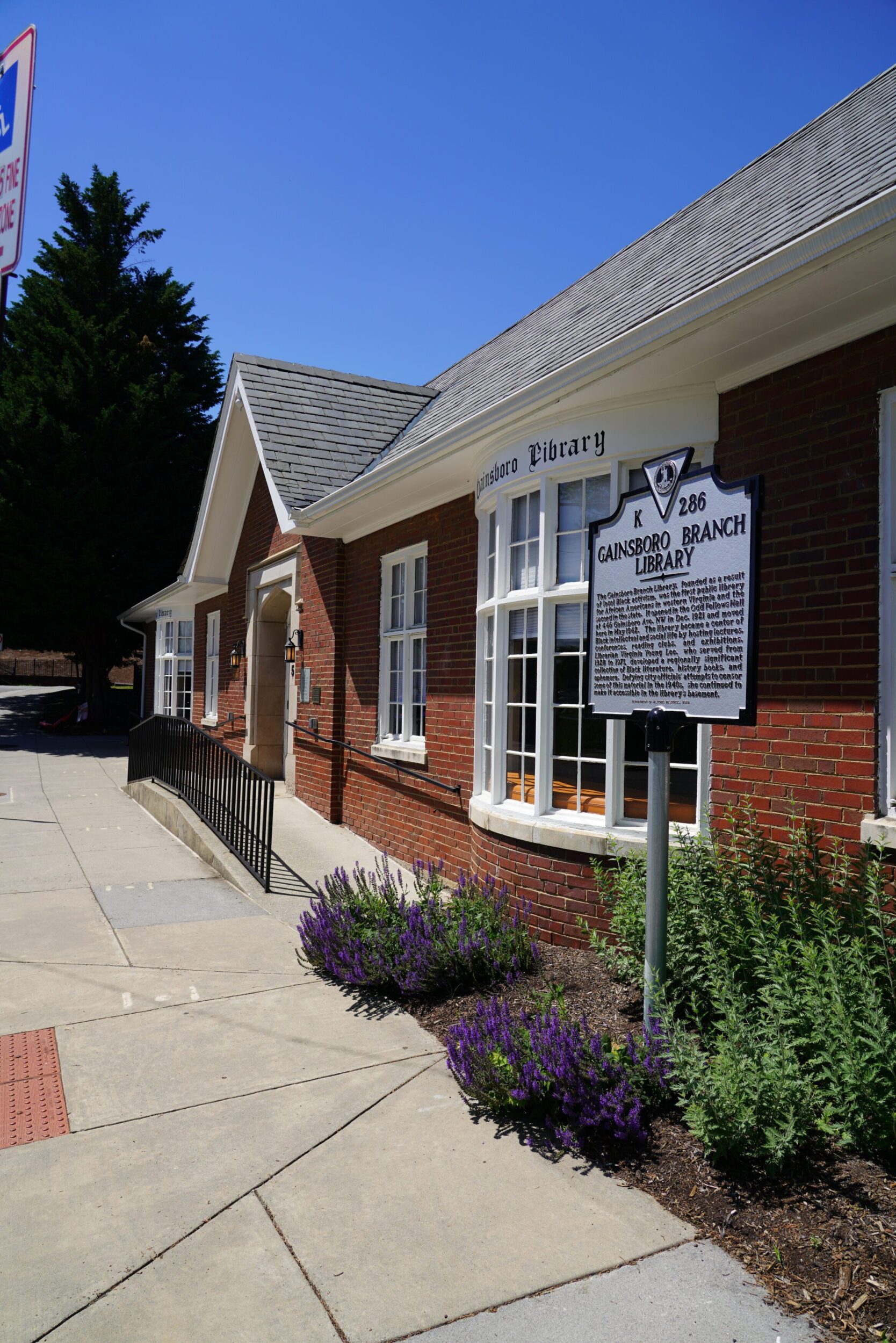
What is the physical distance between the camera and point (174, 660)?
19656 mm

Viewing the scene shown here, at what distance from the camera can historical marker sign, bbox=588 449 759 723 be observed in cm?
349

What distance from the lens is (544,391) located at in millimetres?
5551

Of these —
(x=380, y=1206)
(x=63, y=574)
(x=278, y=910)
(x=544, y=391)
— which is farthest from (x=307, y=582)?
(x=63, y=574)

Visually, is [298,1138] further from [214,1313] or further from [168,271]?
[168,271]

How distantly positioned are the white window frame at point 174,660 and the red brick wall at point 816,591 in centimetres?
1451

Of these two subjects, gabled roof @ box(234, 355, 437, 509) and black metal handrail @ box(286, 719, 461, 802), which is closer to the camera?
black metal handrail @ box(286, 719, 461, 802)

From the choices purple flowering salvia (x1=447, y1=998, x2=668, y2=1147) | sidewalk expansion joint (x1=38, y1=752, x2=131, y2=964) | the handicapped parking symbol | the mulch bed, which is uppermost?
the handicapped parking symbol

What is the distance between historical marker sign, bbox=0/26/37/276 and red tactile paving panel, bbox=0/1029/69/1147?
530 cm

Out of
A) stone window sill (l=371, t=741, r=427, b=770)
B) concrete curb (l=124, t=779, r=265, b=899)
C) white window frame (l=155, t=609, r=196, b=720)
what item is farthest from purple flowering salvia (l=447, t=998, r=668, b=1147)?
white window frame (l=155, t=609, r=196, b=720)

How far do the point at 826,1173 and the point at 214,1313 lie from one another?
208 cm

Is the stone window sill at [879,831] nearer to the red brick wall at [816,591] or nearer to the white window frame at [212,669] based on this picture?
the red brick wall at [816,591]

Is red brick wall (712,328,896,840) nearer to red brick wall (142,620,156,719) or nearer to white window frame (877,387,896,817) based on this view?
white window frame (877,387,896,817)

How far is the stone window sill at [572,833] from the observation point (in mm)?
5363

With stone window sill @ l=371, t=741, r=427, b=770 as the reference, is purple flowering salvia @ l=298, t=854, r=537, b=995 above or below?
below
